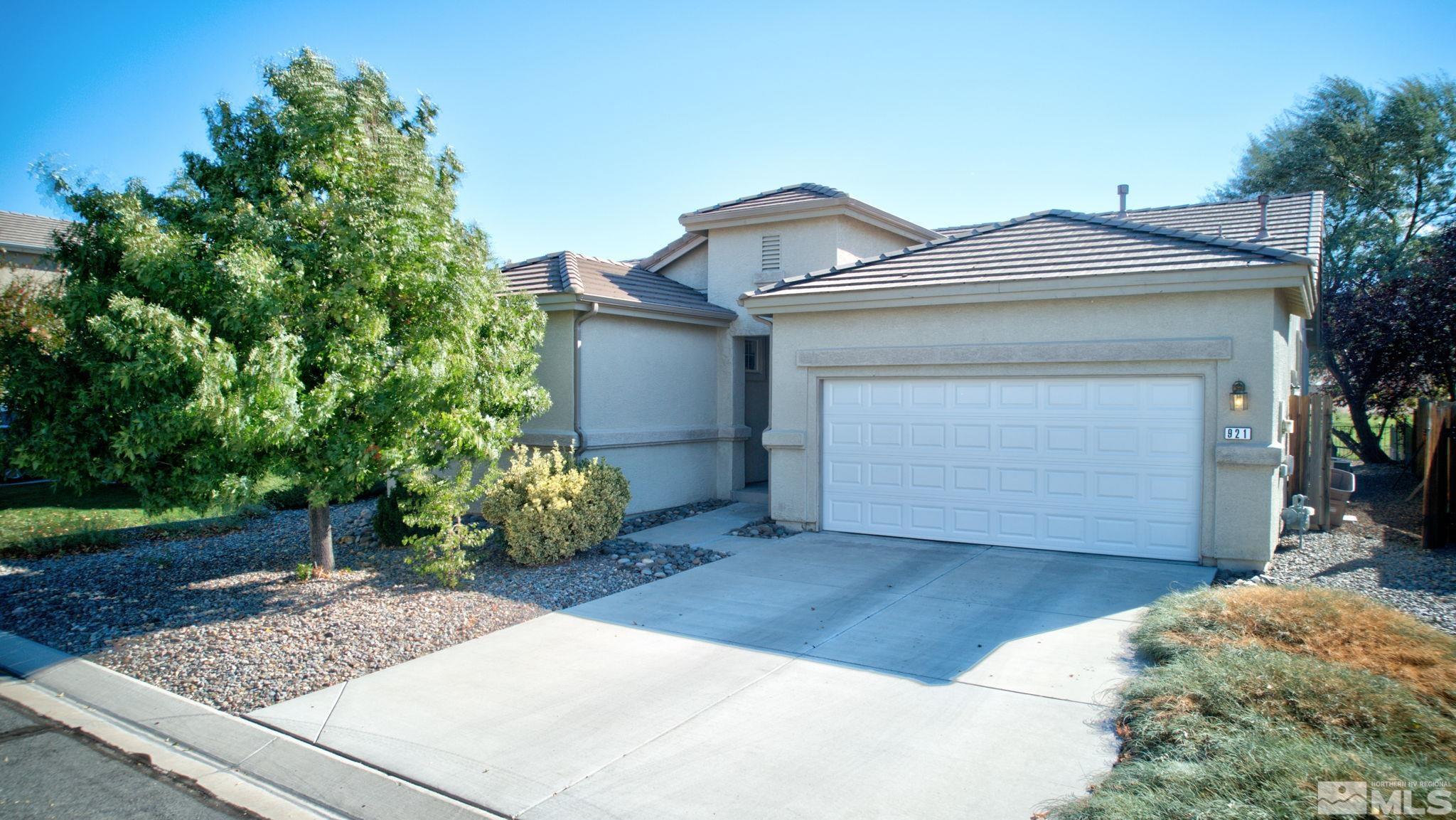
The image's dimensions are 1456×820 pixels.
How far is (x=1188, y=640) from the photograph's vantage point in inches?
231

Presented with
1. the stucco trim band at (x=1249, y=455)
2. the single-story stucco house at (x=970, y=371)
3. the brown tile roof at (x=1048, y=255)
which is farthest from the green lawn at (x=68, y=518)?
the stucco trim band at (x=1249, y=455)

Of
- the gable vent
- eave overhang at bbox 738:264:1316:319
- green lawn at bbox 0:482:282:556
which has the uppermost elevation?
the gable vent

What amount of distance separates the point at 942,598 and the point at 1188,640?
7.87ft

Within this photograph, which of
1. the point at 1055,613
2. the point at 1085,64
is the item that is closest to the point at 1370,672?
the point at 1055,613

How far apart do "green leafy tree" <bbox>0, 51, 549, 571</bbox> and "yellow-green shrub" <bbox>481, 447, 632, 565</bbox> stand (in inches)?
46.0

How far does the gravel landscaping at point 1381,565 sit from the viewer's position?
7621 millimetres

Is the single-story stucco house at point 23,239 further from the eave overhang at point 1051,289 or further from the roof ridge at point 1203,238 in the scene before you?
the roof ridge at point 1203,238

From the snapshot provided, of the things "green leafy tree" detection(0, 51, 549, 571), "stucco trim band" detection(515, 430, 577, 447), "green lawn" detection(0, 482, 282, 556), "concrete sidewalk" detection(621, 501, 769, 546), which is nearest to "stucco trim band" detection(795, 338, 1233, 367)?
"concrete sidewalk" detection(621, 501, 769, 546)

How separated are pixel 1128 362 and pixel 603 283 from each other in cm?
782

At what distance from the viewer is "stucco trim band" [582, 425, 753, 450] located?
488 inches

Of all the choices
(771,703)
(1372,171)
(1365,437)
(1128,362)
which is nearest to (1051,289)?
(1128,362)

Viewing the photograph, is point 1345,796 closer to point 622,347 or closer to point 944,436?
point 944,436

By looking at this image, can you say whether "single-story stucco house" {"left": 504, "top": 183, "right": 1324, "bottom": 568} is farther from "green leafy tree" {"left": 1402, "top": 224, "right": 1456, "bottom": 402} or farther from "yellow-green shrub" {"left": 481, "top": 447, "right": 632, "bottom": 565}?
"green leafy tree" {"left": 1402, "top": 224, "right": 1456, "bottom": 402}

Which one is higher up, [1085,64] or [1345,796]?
[1085,64]
